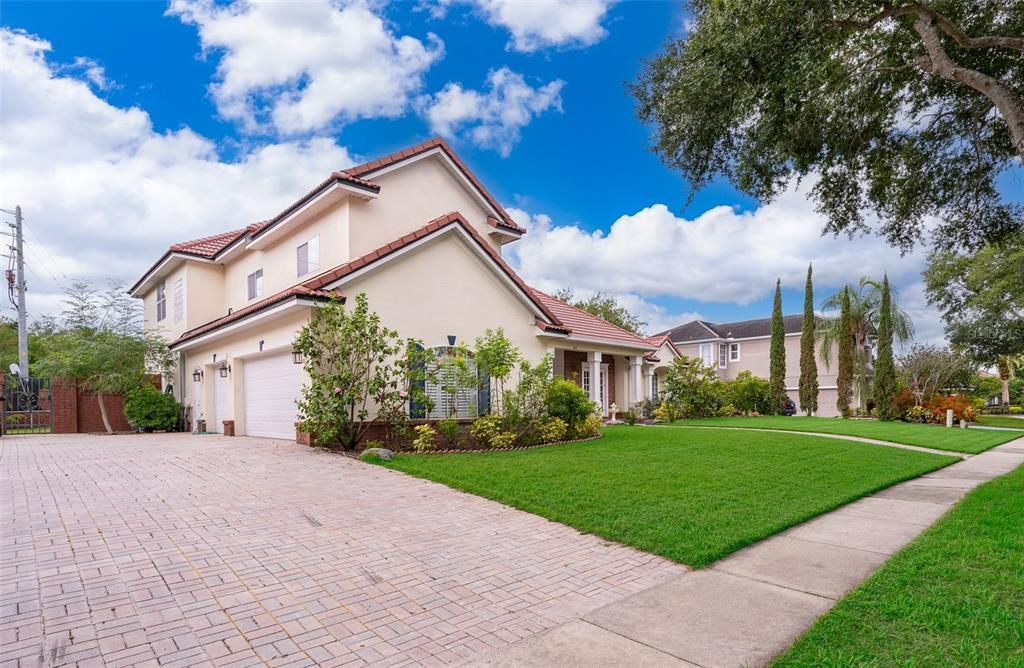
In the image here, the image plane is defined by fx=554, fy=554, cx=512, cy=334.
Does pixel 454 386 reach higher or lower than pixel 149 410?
higher

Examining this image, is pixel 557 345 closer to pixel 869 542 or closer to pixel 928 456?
pixel 928 456

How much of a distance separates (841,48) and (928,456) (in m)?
9.10

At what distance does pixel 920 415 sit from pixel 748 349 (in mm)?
18352

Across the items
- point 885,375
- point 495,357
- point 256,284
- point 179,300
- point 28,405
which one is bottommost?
point 28,405

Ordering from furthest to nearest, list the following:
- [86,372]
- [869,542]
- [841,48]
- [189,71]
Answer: [86,372] < [189,71] < [841,48] < [869,542]

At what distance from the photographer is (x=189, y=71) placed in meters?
15.2

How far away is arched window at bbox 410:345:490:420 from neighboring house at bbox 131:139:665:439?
0.08 m

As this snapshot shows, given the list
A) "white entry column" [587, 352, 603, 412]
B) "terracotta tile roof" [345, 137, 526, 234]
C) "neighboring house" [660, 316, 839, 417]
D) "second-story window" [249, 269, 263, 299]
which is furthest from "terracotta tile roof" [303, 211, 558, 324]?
"neighboring house" [660, 316, 839, 417]

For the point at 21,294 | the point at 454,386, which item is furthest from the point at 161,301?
the point at 454,386

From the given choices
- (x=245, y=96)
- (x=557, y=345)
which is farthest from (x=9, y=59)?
(x=557, y=345)

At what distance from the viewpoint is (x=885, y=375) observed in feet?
82.4

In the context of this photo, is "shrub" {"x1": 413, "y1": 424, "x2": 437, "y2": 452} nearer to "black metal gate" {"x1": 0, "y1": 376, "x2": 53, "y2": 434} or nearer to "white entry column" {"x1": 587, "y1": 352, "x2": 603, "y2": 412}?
"white entry column" {"x1": 587, "y1": 352, "x2": 603, "y2": 412}

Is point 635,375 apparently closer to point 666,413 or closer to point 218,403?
point 666,413

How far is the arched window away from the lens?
13.2 m
